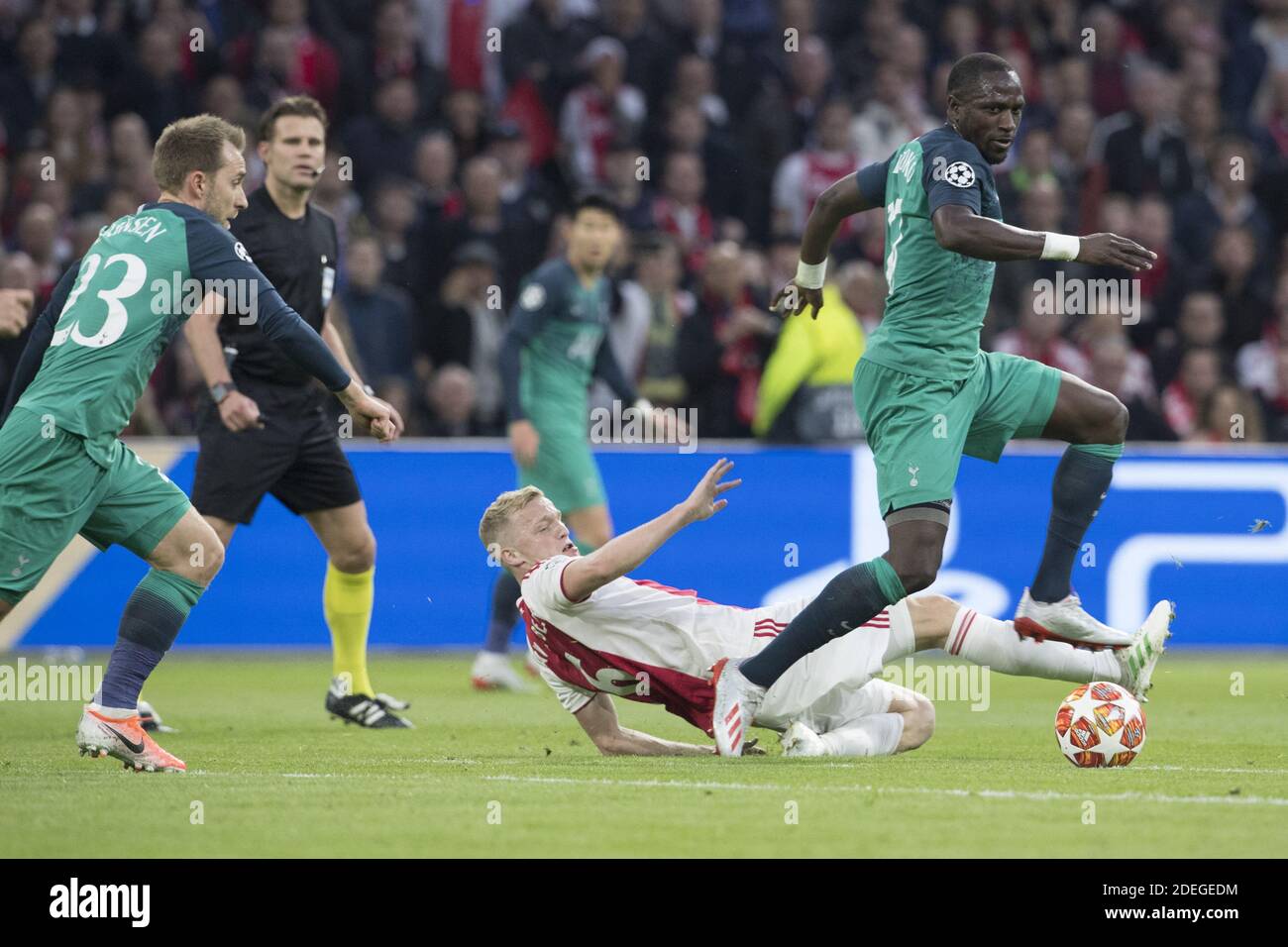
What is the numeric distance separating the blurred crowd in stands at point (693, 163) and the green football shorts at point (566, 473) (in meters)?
2.10

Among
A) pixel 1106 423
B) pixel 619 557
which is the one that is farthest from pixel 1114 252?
pixel 619 557

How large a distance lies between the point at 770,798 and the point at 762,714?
3.66 feet

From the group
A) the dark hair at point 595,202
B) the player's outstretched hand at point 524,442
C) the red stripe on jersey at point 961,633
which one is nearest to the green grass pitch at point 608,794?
the red stripe on jersey at point 961,633

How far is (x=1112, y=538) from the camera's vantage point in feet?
39.8

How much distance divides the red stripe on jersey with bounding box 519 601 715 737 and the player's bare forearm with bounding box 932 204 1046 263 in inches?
70.7

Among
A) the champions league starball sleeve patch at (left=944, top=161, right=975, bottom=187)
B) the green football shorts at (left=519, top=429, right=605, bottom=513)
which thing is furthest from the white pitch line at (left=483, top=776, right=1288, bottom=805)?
the green football shorts at (left=519, top=429, right=605, bottom=513)

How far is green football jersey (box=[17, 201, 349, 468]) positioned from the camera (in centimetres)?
652

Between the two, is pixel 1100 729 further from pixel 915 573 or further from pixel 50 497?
pixel 50 497

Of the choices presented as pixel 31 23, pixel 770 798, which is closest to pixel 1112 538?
pixel 770 798

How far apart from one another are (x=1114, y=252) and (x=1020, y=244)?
308 millimetres

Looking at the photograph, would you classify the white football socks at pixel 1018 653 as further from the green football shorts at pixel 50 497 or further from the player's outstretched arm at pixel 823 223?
the green football shorts at pixel 50 497

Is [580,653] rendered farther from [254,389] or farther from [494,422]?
[494,422]

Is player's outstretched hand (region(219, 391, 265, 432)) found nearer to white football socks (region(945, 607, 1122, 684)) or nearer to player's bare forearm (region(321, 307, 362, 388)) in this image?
player's bare forearm (region(321, 307, 362, 388))

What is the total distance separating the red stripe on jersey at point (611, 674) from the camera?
6.85 meters
